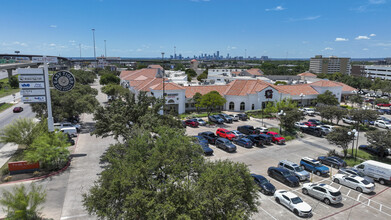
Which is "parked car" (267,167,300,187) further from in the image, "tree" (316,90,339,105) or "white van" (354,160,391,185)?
"tree" (316,90,339,105)

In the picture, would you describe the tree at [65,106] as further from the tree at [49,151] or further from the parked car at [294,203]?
the parked car at [294,203]

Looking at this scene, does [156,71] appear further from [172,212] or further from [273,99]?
[172,212]

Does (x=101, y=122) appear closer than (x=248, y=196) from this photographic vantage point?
No

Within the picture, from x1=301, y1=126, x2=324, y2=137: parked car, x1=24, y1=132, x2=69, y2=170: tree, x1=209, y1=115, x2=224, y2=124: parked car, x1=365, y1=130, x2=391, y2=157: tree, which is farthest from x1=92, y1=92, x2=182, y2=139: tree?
x1=301, y1=126, x2=324, y2=137: parked car

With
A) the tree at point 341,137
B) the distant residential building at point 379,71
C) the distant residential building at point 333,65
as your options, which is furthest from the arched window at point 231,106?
the distant residential building at point 333,65

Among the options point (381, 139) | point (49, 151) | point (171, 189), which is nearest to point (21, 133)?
point (49, 151)

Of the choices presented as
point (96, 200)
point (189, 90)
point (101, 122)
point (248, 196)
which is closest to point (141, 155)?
point (96, 200)

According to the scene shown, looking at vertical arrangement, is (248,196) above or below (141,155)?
below
